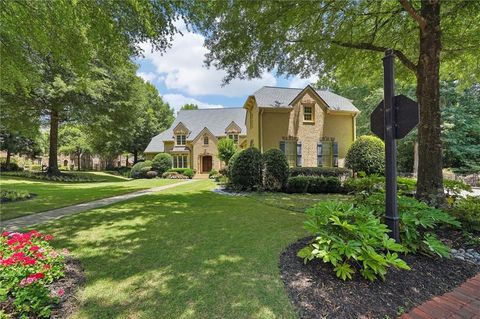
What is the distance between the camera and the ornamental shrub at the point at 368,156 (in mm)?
14891

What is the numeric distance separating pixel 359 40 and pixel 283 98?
34.0 feet

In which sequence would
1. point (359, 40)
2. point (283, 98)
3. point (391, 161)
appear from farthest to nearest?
1. point (283, 98)
2. point (359, 40)
3. point (391, 161)

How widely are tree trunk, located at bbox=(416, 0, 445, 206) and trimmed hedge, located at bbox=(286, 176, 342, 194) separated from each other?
700cm

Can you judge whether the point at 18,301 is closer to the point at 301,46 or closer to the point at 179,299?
the point at 179,299

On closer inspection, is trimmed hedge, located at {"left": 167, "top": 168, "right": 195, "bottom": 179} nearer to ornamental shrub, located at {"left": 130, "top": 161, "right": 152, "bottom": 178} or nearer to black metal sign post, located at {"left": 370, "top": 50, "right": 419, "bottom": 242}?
ornamental shrub, located at {"left": 130, "top": 161, "right": 152, "bottom": 178}

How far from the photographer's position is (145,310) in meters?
2.75

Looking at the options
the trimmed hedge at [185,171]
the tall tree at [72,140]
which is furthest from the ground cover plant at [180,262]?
the tall tree at [72,140]

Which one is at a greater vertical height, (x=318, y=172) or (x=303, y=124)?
(x=303, y=124)

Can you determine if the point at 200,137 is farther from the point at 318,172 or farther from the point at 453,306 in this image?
the point at 453,306

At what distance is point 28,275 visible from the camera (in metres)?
2.97

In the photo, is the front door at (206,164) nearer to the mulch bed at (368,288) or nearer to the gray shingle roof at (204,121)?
the gray shingle roof at (204,121)

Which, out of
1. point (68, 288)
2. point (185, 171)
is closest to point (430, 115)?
point (68, 288)

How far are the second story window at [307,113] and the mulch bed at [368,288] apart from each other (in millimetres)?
15397

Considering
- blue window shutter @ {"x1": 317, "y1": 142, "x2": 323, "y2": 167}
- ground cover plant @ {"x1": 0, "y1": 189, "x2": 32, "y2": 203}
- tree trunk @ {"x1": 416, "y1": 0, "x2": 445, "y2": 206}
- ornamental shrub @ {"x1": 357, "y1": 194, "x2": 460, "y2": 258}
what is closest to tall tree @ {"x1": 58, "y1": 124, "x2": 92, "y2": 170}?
ground cover plant @ {"x1": 0, "y1": 189, "x2": 32, "y2": 203}
